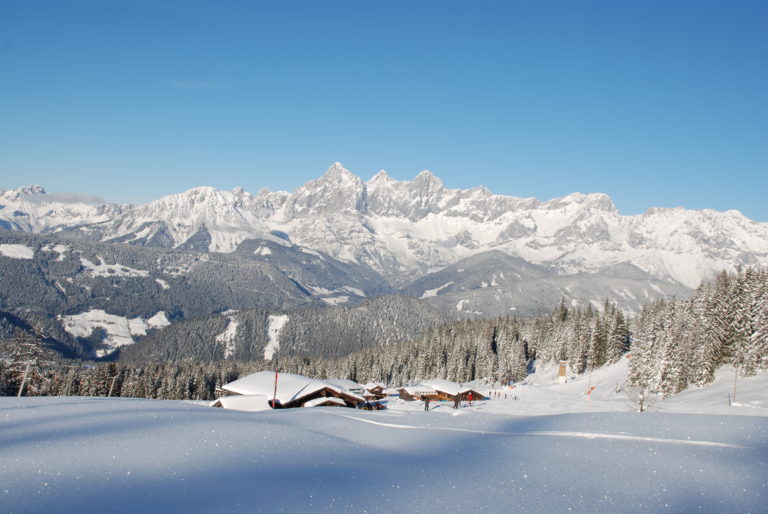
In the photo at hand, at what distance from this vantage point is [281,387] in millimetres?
50906

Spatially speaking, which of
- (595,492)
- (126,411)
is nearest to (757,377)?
(595,492)

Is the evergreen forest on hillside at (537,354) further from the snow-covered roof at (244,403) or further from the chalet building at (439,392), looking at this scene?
the chalet building at (439,392)

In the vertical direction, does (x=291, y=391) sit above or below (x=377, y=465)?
below

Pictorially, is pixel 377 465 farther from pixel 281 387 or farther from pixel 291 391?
pixel 281 387

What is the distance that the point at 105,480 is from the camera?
7926 millimetres

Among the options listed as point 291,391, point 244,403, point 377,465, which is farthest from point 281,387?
point 377,465

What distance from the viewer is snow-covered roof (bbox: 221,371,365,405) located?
4878 cm

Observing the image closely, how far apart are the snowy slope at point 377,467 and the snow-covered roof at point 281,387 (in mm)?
37382

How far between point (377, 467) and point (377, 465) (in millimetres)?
142

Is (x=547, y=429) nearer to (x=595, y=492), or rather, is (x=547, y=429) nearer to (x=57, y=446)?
(x=595, y=492)

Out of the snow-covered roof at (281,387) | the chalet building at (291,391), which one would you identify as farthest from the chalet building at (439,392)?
the snow-covered roof at (281,387)

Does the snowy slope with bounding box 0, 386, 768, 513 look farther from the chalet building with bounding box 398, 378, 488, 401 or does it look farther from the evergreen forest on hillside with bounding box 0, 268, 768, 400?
the chalet building with bounding box 398, 378, 488, 401

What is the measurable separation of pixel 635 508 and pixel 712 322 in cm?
6351

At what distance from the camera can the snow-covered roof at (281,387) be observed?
160 feet
